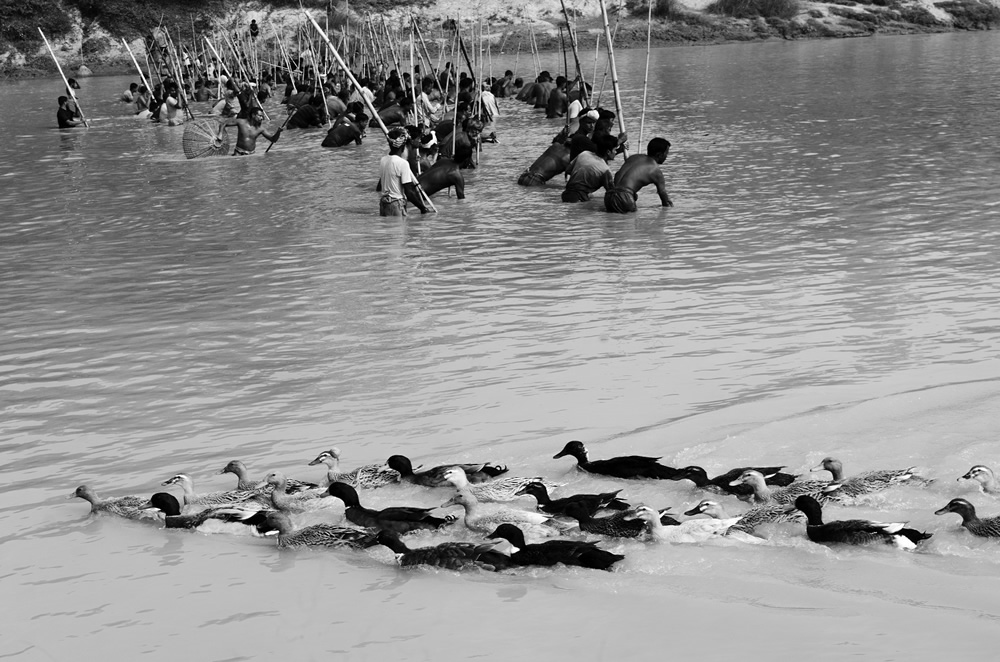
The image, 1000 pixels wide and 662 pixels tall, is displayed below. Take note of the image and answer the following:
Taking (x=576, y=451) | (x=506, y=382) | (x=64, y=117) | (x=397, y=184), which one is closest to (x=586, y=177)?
(x=397, y=184)

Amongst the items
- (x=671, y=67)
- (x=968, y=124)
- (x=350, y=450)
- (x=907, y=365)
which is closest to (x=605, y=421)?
(x=350, y=450)

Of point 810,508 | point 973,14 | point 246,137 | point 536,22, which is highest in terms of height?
point 536,22

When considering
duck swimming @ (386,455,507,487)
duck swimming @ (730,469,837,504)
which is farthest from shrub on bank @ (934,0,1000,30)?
duck swimming @ (386,455,507,487)

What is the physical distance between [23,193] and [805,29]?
114 feet

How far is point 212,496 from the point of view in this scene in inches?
271

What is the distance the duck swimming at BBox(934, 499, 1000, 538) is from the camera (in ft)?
18.8

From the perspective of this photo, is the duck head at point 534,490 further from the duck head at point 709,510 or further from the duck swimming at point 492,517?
the duck head at point 709,510

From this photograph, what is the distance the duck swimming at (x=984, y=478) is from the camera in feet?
20.1

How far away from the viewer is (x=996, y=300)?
9.81 meters

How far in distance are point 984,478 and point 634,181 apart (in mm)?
8623

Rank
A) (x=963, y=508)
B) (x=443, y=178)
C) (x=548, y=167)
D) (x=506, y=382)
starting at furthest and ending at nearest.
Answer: (x=548, y=167) < (x=443, y=178) < (x=506, y=382) < (x=963, y=508)

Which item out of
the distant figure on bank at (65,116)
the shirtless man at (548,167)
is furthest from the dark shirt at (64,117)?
the shirtless man at (548,167)

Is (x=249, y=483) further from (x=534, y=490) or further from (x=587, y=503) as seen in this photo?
(x=587, y=503)

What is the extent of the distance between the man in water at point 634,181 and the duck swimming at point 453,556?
28.5ft
